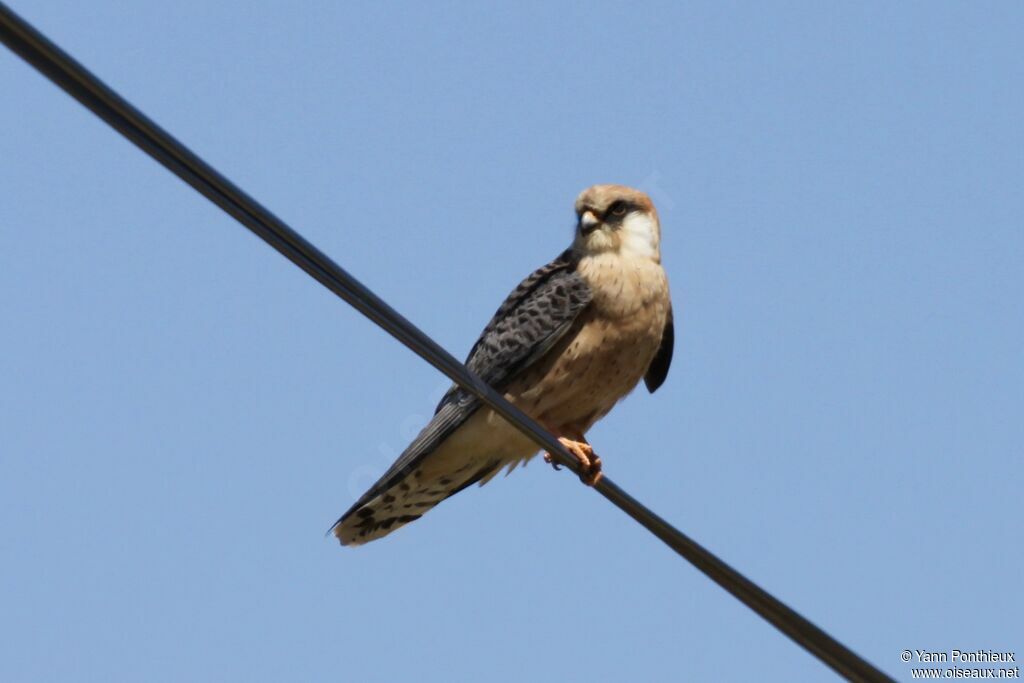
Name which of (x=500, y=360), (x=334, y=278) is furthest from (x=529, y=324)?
(x=334, y=278)

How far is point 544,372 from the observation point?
7074mm

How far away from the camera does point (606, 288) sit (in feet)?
23.3

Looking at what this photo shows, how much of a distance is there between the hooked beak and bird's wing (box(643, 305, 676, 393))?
50 centimetres

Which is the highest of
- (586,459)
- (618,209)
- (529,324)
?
(618,209)

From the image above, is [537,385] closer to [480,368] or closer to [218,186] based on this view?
[480,368]

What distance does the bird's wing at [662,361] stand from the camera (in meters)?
7.52

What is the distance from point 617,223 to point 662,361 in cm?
68

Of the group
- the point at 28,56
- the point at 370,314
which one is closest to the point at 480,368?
the point at 370,314

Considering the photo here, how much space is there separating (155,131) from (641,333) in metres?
4.12

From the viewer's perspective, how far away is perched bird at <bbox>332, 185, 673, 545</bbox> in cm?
700

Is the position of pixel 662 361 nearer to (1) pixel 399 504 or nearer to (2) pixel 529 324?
(2) pixel 529 324

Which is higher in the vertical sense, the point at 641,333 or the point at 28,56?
the point at 641,333

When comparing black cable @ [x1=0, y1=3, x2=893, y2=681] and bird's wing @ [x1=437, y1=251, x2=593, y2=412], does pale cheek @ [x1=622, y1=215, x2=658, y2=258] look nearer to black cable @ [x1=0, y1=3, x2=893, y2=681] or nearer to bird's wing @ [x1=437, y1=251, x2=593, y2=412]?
bird's wing @ [x1=437, y1=251, x2=593, y2=412]

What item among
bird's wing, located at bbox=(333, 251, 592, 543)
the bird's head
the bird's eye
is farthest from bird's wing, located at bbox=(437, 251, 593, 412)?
the bird's eye
